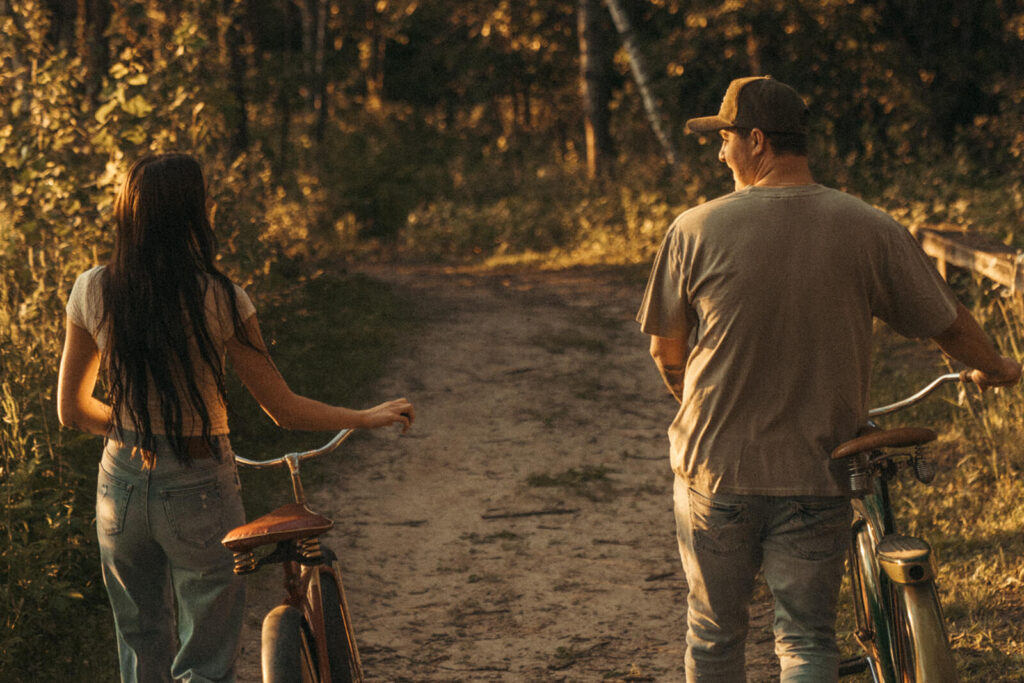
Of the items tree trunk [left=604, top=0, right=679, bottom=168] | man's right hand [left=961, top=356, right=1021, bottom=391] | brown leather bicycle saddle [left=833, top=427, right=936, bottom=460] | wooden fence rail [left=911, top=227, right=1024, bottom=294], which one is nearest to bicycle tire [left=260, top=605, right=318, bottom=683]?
brown leather bicycle saddle [left=833, top=427, right=936, bottom=460]

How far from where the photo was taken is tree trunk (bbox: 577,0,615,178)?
17.9 meters

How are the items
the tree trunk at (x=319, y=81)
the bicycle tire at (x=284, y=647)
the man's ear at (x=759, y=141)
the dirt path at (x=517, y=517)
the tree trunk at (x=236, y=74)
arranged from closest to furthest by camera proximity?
the bicycle tire at (x=284, y=647), the man's ear at (x=759, y=141), the dirt path at (x=517, y=517), the tree trunk at (x=236, y=74), the tree trunk at (x=319, y=81)

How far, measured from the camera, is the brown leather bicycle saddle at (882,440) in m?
2.94

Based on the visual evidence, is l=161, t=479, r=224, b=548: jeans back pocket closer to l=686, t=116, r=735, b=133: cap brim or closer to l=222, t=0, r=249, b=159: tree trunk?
l=686, t=116, r=735, b=133: cap brim

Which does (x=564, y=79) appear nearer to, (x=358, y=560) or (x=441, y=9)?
(x=441, y=9)

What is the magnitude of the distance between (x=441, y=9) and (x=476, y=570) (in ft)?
54.8

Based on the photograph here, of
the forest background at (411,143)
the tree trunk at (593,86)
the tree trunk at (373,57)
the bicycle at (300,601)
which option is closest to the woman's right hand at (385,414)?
the bicycle at (300,601)

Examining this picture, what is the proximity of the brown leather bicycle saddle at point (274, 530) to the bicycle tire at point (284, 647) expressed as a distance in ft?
0.60

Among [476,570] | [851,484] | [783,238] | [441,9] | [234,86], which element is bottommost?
[476,570]

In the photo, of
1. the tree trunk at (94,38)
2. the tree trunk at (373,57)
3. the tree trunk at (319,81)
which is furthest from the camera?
the tree trunk at (373,57)

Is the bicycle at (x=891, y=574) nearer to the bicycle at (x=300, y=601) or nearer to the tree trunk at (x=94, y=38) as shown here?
the bicycle at (x=300, y=601)

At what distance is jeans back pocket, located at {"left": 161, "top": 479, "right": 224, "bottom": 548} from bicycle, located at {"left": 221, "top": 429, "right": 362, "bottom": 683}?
17 cm

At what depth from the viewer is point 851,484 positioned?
3.03 m

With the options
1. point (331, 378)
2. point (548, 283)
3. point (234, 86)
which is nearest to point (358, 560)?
point (331, 378)
